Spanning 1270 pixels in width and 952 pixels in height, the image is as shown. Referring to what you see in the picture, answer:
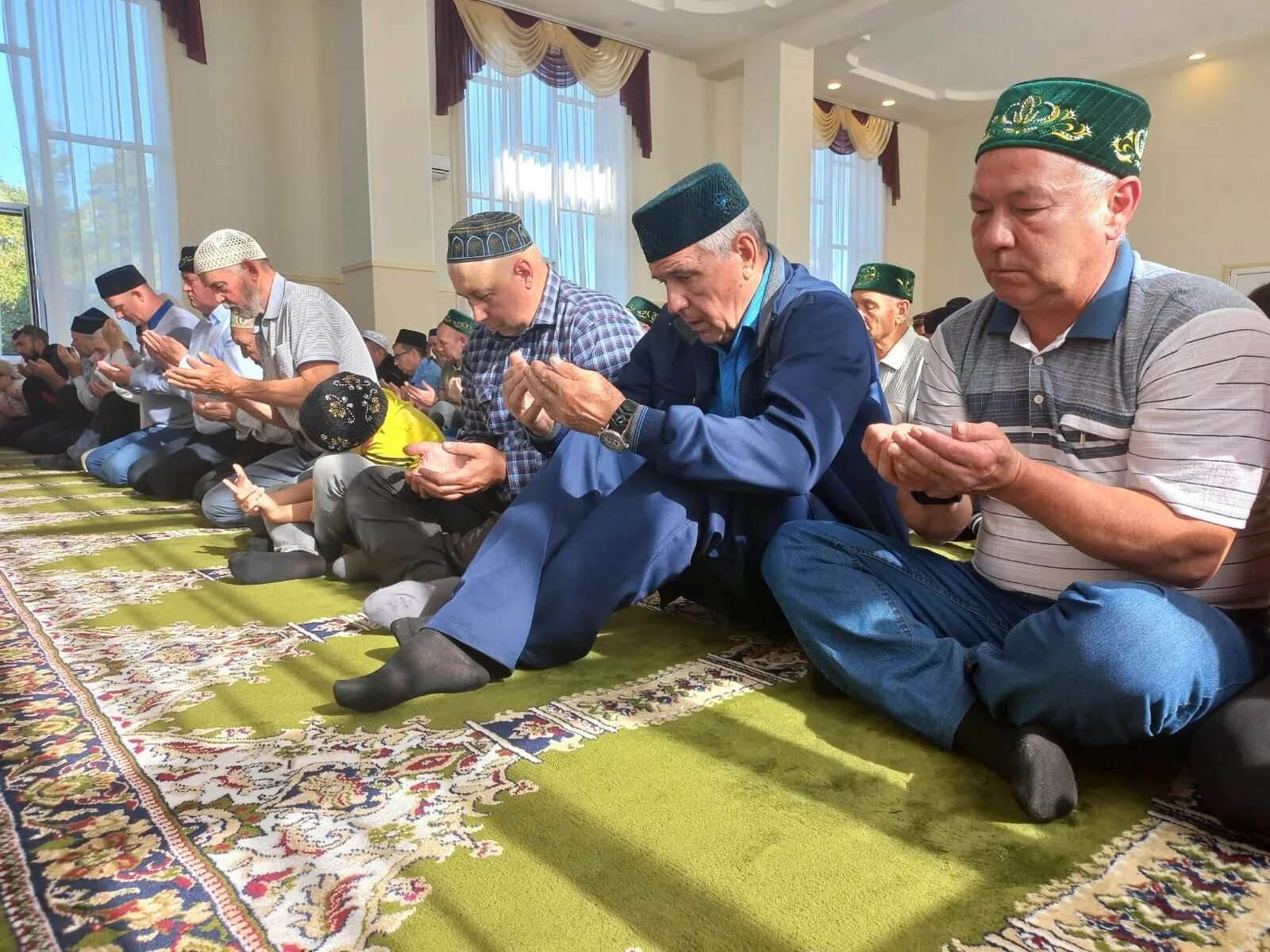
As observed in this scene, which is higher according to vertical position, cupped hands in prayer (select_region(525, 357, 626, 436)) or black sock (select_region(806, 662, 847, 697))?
cupped hands in prayer (select_region(525, 357, 626, 436))

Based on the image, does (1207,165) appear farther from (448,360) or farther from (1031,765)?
(1031,765)

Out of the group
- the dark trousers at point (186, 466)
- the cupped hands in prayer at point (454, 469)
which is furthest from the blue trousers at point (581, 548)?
the dark trousers at point (186, 466)

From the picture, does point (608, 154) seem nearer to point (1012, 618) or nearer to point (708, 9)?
point (708, 9)

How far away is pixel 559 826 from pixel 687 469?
603 mm

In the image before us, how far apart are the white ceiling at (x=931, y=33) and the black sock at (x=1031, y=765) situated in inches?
313

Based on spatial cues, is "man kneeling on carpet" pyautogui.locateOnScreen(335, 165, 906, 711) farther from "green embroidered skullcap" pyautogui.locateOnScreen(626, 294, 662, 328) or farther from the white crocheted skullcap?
"green embroidered skullcap" pyautogui.locateOnScreen(626, 294, 662, 328)

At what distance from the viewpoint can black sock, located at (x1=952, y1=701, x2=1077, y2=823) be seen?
102 centimetres

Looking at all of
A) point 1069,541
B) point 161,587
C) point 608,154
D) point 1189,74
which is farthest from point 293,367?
point 1189,74

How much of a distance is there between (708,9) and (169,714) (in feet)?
27.3

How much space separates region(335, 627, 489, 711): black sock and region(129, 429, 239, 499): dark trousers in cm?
279

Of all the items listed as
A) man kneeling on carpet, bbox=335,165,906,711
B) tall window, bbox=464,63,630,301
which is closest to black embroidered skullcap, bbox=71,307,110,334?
tall window, bbox=464,63,630,301

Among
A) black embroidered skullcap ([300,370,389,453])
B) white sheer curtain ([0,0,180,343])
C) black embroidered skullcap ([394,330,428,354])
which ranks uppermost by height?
white sheer curtain ([0,0,180,343])

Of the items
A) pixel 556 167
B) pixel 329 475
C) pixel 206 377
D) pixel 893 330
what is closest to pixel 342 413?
pixel 329 475

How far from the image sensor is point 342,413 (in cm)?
215
